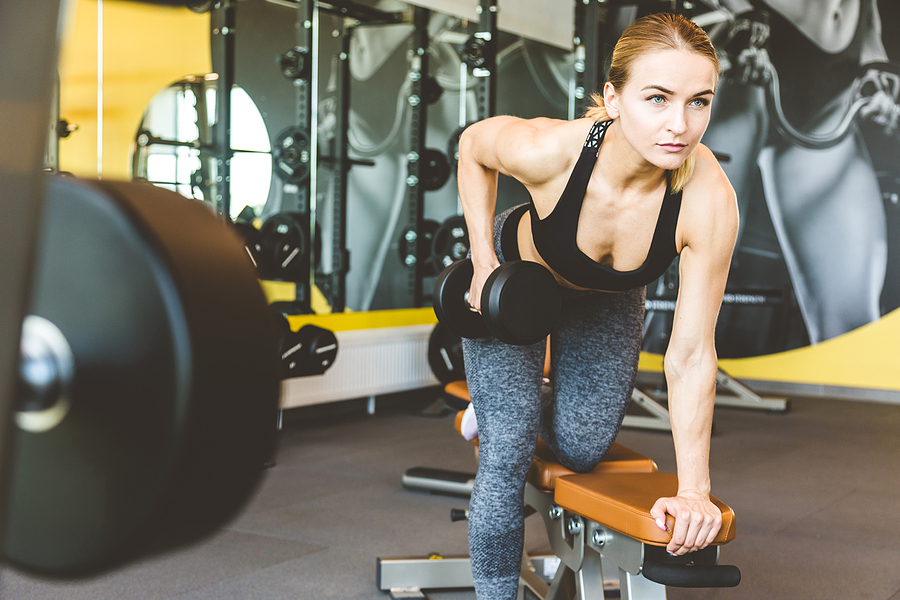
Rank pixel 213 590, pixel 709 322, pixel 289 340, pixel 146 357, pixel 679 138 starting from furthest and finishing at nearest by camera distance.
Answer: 1. pixel 289 340
2. pixel 213 590
3. pixel 709 322
4. pixel 679 138
5. pixel 146 357

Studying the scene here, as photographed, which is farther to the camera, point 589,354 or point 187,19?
point 187,19

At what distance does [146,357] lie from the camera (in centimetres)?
38

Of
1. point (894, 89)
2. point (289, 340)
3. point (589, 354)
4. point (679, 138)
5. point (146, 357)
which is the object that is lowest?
point (289, 340)

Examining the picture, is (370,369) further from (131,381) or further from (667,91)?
(131,381)

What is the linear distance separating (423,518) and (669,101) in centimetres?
191

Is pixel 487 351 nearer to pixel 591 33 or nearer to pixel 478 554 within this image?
pixel 478 554

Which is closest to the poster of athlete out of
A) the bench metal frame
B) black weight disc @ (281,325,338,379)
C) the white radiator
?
the white radiator

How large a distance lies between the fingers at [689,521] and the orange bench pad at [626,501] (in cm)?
1

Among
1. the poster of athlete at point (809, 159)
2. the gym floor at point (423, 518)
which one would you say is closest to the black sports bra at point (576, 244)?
the gym floor at point (423, 518)

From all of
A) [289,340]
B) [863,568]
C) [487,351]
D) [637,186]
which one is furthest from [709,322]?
[289,340]

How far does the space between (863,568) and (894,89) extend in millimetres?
4328

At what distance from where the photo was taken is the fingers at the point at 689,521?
Result: 1307 mm

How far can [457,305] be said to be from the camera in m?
1.60

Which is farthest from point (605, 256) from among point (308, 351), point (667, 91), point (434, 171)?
point (434, 171)
